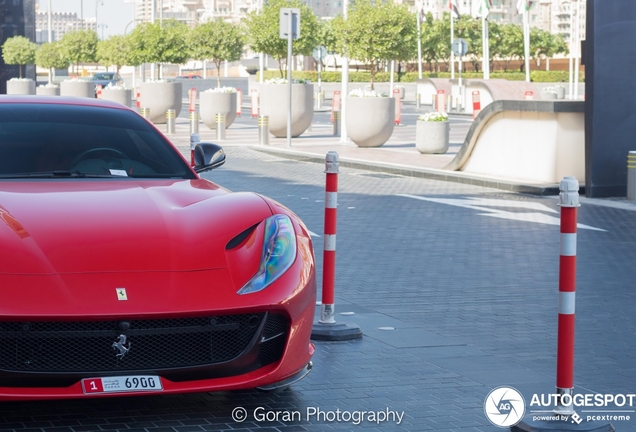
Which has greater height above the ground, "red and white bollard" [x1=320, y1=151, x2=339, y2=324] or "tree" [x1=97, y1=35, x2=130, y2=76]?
"tree" [x1=97, y1=35, x2=130, y2=76]

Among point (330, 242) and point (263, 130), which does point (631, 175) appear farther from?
point (263, 130)

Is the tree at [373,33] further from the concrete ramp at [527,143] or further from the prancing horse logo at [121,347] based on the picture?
the prancing horse logo at [121,347]

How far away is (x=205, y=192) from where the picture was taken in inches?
212

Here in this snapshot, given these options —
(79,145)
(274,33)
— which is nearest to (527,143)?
(79,145)

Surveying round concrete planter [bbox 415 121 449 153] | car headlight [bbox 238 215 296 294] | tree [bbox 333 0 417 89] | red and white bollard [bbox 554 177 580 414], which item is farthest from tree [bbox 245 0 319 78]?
red and white bollard [bbox 554 177 580 414]

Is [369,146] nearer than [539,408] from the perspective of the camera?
No

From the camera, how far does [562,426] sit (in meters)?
4.52

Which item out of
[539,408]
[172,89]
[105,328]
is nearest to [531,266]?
[539,408]

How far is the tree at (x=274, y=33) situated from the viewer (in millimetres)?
41750

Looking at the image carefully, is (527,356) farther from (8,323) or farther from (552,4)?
(552,4)

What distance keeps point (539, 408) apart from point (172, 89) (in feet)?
99.6
